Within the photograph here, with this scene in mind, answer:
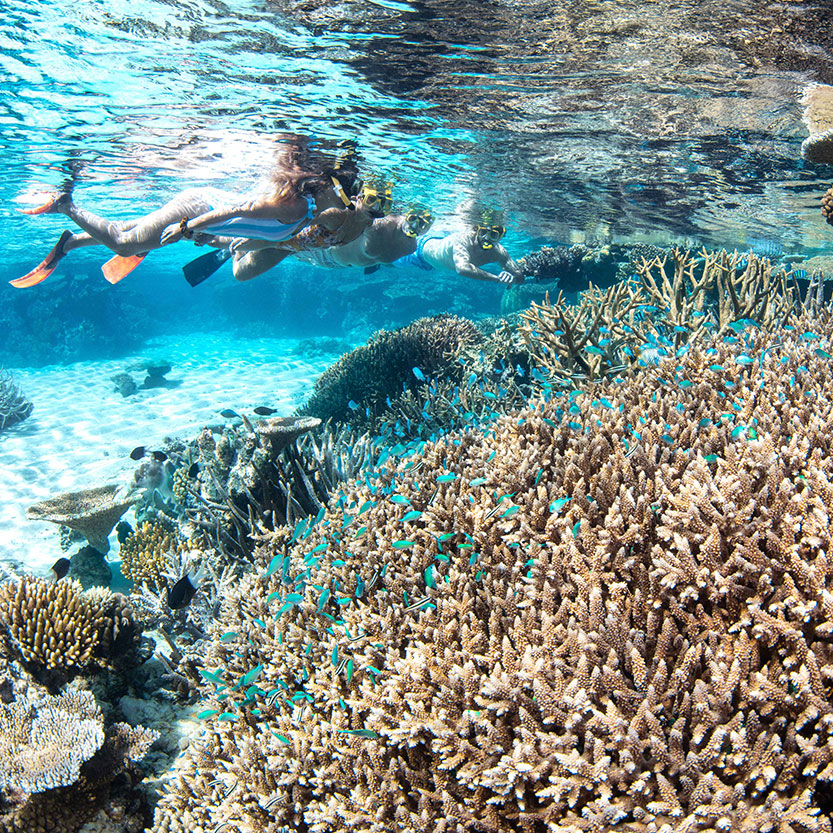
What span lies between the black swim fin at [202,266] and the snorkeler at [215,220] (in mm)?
395

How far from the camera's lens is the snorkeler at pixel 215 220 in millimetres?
6445

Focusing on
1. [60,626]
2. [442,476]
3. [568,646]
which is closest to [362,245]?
[442,476]

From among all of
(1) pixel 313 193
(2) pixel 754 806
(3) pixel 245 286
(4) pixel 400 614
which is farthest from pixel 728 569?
(3) pixel 245 286

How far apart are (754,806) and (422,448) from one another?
3694mm

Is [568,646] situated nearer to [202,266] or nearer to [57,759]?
[57,759]

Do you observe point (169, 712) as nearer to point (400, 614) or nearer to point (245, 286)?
point (400, 614)

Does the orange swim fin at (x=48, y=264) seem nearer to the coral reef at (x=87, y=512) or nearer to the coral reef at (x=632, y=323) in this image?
the coral reef at (x=87, y=512)

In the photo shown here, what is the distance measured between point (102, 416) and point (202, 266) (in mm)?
12974

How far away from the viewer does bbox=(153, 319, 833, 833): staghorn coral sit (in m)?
1.97

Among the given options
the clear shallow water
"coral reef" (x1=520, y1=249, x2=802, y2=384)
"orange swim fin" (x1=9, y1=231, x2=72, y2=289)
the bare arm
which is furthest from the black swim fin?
"coral reef" (x1=520, y1=249, x2=802, y2=384)

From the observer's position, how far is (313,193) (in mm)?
7766

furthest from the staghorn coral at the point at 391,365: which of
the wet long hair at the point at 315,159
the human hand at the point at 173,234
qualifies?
the human hand at the point at 173,234

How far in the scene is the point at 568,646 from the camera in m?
2.38

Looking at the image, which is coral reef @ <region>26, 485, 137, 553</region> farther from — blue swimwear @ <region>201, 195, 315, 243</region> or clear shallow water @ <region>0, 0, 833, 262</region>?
clear shallow water @ <region>0, 0, 833, 262</region>
